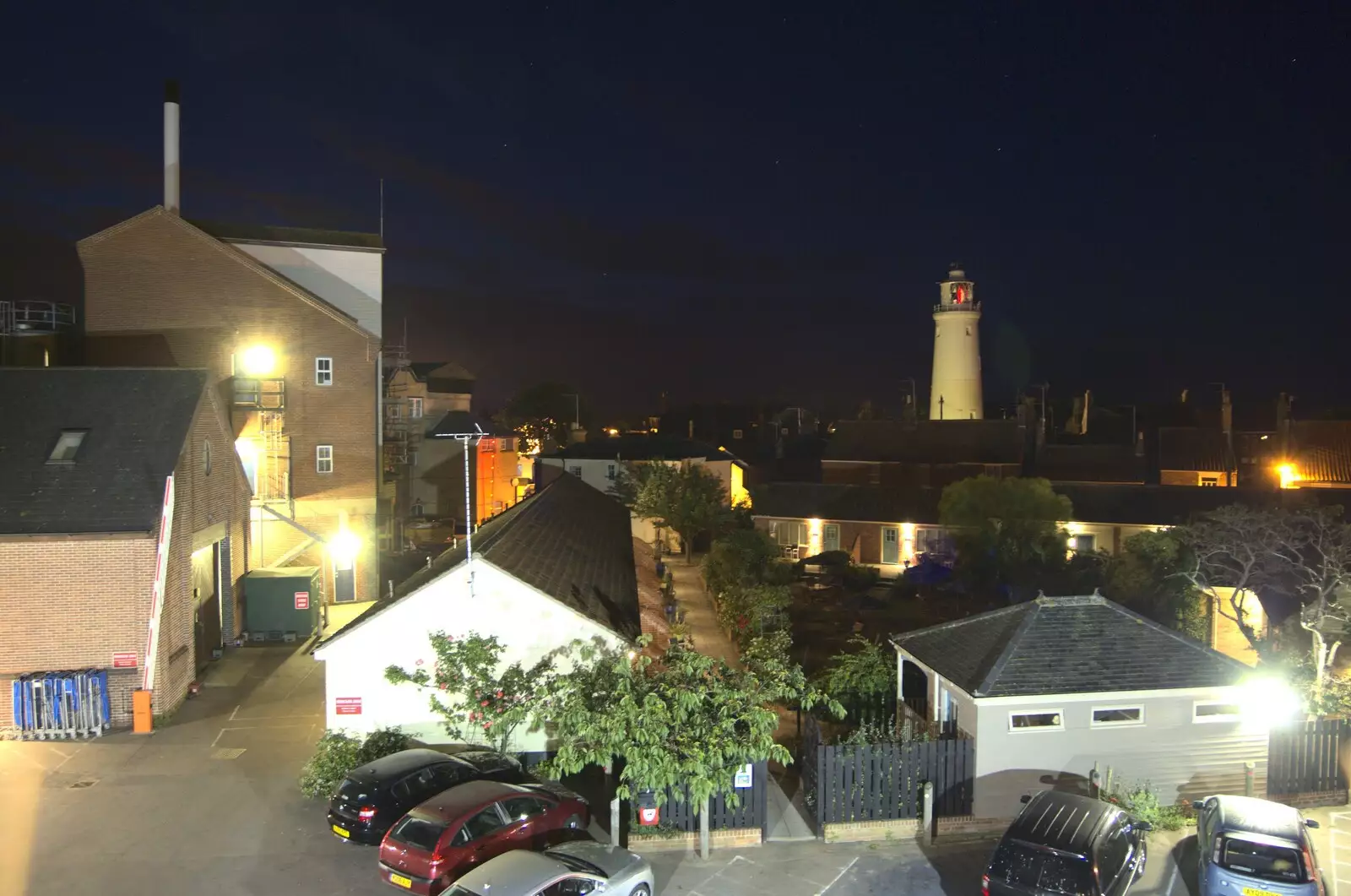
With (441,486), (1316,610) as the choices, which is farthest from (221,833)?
(441,486)

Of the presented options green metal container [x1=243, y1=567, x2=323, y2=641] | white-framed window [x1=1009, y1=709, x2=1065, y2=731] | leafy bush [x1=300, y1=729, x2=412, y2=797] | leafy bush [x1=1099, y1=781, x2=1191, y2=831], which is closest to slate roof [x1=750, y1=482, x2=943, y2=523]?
green metal container [x1=243, y1=567, x2=323, y2=641]

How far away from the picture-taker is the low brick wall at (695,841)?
15.2 meters

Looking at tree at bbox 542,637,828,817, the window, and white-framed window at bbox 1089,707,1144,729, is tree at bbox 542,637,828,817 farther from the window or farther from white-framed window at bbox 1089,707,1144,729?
white-framed window at bbox 1089,707,1144,729

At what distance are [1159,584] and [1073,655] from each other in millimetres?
16968

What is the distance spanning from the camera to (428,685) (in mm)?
18266

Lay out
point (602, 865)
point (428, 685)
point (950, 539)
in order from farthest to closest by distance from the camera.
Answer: point (950, 539), point (428, 685), point (602, 865)

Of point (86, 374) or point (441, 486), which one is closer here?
point (86, 374)

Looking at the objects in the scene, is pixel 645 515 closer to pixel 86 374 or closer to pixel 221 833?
pixel 86 374

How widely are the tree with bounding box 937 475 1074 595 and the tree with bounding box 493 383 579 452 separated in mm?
68325

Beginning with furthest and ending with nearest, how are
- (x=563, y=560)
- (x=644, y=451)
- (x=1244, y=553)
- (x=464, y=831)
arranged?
(x=644, y=451)
(x=1244, y=553)
(x=563, y=560)
(x=464, y=831)

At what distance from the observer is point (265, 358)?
3384 centimetres

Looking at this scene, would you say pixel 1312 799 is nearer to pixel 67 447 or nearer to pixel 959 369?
pixel 67 447

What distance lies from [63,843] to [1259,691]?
69.0 feet

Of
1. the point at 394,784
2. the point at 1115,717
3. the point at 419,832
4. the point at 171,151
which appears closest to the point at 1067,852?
the point at 1115,717
